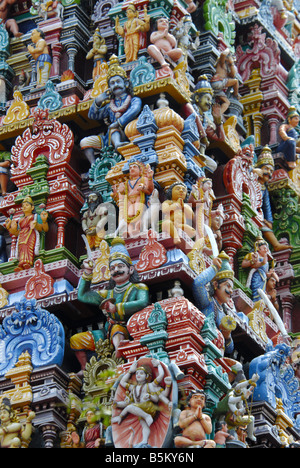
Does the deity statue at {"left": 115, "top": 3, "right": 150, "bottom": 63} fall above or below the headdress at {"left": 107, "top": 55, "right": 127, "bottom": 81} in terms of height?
above

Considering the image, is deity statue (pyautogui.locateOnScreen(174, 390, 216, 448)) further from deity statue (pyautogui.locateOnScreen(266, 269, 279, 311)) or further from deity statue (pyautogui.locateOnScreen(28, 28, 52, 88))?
deity statue (pyautogui.locateOnScreen(28, 28, 52, 88))

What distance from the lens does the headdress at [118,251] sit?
29609 mm

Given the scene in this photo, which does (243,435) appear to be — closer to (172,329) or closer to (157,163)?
(172,329)

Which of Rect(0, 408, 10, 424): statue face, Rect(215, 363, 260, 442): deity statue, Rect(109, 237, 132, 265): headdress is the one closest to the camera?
Rect(215, 363, 260, 442): deity statue

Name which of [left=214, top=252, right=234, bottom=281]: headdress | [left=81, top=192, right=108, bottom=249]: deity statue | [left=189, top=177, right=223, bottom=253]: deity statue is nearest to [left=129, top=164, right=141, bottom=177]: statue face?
[left=81, top=192, right=108, bottom=249]: deity statue

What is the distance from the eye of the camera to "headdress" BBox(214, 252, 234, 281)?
30141 millimetres

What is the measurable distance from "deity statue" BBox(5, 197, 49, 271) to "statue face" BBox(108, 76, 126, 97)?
239cm

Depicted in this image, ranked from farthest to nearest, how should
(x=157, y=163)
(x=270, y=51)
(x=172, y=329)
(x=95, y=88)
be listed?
(x=270, y=51)
(x=95, y=88)
(x=157, y=163)
(x=172, y=329)

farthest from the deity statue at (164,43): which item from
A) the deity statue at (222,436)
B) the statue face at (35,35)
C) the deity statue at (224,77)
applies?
the deity statue at (222,436)

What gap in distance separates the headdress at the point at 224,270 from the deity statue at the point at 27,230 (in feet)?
10.7

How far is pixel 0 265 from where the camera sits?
31.7 m
